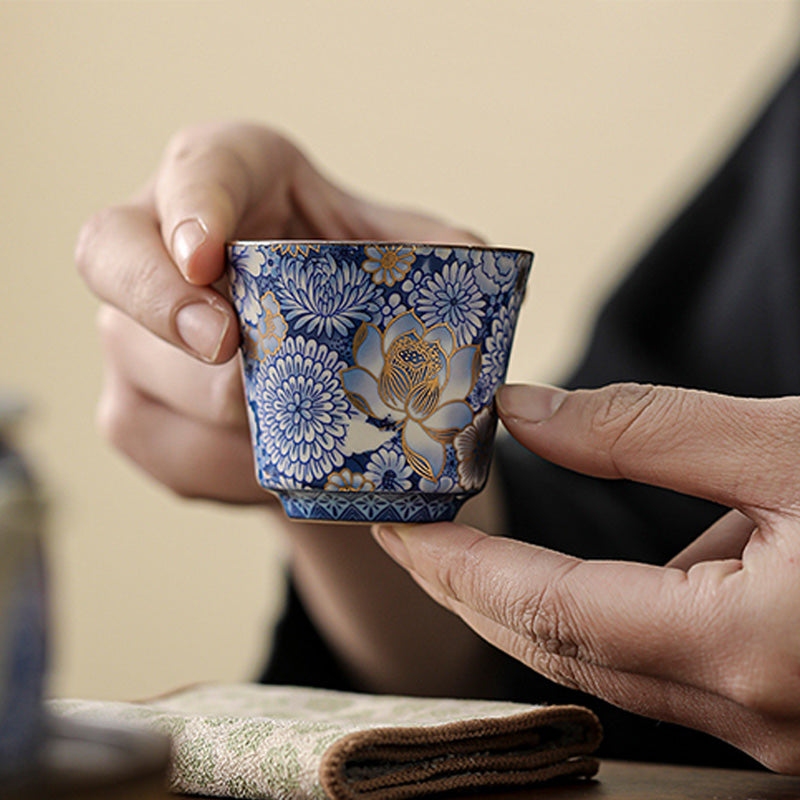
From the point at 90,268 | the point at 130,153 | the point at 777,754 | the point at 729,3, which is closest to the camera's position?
the point at 777,754

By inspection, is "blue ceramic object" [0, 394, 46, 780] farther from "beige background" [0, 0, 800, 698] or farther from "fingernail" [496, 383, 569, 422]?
"beige background" [0, 0, 800, 698]

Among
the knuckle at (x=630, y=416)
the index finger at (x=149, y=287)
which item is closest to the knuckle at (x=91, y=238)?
the index finger at (x=149, y=287)

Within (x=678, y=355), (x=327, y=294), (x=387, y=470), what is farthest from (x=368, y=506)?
(x=678, y=355)

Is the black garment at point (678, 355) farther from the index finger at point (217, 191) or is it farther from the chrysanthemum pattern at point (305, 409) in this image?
the chrysanthemum pattern at point (305, 409)

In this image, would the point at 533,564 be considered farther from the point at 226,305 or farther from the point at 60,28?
the point at 60,28

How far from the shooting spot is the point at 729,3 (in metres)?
1.95

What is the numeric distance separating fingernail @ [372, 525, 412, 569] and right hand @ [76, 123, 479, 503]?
149mm

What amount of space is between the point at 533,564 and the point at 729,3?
162 cm

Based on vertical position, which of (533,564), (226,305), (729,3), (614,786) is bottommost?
(614,786)

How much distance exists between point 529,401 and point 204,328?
212mm

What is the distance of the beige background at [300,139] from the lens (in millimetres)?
2018

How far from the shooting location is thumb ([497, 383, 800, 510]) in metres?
0.60

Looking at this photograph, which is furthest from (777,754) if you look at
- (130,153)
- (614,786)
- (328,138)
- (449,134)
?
(130,153)

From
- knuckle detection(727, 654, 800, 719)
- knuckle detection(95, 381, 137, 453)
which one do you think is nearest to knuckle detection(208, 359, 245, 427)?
knuckle detection(95, 381, 137, 453)
